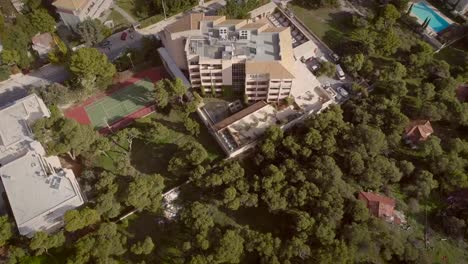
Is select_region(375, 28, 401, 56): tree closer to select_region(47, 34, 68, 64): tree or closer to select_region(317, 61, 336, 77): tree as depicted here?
select_region(317, 61, 336, 77): tree

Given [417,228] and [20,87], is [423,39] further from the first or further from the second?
[20,87]

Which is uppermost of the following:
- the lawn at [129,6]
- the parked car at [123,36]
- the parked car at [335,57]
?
the lawn at [129,6]

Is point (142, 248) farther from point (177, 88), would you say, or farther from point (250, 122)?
point (250, 122)

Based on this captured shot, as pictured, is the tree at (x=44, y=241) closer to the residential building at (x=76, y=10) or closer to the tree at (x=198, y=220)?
the tree at (x=198, y=220)

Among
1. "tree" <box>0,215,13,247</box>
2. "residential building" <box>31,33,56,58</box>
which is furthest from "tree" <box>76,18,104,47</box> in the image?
"tree" <box>0,215,13,247</box>

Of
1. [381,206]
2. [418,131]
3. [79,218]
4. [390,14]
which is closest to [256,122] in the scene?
[381,206]

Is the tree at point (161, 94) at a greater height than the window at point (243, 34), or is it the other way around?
the window at point (243, 34)

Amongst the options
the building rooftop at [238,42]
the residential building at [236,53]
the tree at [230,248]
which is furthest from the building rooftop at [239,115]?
the tree at [230,248]
